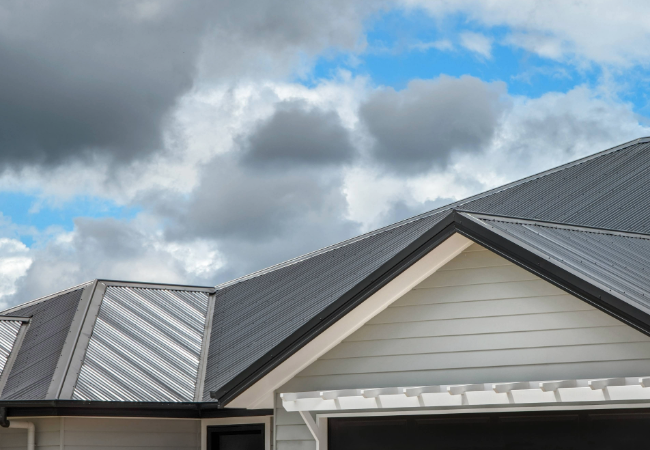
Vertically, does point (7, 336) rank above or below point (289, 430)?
above

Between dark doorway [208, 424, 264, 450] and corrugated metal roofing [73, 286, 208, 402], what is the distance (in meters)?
0.66

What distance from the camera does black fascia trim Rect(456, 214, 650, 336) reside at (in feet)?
23.1

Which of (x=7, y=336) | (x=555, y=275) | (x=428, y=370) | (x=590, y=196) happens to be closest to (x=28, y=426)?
(x=7, y=336)

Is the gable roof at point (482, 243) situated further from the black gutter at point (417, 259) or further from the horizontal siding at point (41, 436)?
the horizontal siding at point (41, 436)

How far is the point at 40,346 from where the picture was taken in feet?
45.0

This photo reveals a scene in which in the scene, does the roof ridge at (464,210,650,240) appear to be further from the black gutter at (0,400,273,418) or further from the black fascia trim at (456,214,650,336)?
the black gutter at (0,400,273,418)

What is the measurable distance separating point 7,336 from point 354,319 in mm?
8152

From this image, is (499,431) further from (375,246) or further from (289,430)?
(375,246)

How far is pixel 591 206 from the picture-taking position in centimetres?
1579

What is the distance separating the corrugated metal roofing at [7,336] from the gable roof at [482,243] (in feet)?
0.90

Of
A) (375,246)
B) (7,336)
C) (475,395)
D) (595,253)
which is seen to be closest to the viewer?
(475,395)

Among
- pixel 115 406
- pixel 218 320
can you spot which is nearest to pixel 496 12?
pixel 218 320

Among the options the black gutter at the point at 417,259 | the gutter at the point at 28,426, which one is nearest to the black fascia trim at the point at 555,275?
the black gutter at the point at 417,259

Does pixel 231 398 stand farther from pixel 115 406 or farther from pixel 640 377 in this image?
pixel 640 377
